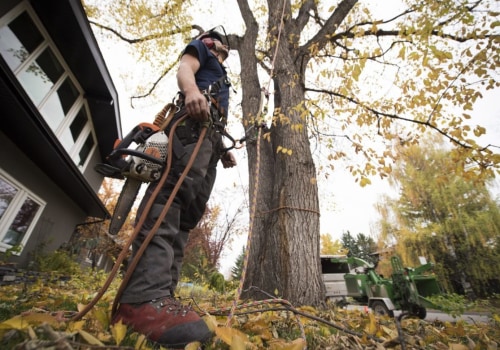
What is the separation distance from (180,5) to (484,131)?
305 inches

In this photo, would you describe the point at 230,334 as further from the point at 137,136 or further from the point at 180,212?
the point at 137,136

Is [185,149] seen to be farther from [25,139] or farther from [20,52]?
[20,52]

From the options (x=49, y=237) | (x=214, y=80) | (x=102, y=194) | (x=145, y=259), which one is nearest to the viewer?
(x=145, y=259)

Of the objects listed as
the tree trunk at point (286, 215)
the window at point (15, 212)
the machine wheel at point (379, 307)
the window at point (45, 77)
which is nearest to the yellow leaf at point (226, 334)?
the tree trunk at point (286, 215)

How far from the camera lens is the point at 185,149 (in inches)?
62.1

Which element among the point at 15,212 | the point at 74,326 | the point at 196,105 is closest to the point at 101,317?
the point at 74,326

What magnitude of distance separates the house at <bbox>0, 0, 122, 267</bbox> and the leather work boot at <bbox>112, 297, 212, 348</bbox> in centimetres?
416

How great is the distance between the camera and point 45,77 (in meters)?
5.78

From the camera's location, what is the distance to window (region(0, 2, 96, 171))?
185 inches

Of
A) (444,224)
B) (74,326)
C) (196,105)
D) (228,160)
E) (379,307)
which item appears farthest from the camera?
(444,224)

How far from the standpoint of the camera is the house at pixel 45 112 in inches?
178

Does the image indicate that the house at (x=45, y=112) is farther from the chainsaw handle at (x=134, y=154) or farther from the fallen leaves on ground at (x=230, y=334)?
the fallen leaves on ground at (x=230, y=334)

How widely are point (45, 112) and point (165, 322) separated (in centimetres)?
674

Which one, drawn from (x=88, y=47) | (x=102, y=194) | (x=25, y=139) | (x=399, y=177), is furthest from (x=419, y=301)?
(x=102, y=194)
